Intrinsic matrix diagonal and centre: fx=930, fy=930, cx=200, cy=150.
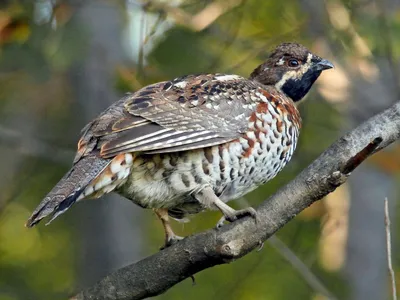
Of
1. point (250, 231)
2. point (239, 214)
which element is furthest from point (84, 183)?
point (250, 231)

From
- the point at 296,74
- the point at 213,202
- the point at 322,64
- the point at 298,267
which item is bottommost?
the point at 298,267

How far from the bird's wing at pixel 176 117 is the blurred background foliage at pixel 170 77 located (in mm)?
1500

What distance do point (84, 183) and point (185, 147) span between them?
2.56 ft

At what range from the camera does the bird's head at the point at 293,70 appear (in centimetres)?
735

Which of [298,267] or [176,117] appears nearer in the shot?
[176,117]

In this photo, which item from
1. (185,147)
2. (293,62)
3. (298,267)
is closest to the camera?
(185,147)

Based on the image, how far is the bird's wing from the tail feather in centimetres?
10

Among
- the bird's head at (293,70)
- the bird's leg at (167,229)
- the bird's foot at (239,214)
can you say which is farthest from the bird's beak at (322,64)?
the bird's foot at (239,214)

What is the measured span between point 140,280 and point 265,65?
2.72 m

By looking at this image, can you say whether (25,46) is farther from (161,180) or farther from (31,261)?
(31,261)

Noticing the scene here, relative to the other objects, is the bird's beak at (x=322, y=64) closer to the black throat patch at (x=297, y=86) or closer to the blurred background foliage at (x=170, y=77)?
the black throat patch at (x=297, y=86)

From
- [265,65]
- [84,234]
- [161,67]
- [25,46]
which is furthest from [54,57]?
[84,234]

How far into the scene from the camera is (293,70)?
739 cm

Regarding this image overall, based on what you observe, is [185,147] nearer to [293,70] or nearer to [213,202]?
[213,202]
